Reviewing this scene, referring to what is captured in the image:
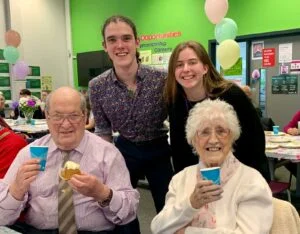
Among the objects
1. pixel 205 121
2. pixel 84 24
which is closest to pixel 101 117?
pixel 205 121

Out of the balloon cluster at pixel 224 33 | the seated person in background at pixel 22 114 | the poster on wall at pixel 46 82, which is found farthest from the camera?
the poster on wall at pixel 46 82

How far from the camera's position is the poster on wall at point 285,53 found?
647cm

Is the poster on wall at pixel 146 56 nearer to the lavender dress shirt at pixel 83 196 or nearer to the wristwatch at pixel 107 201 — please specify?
the lavender dress shirt at pixel 83 196

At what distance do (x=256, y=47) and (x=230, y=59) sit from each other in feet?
5.00

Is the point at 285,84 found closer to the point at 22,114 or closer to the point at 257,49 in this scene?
the point at 257,49

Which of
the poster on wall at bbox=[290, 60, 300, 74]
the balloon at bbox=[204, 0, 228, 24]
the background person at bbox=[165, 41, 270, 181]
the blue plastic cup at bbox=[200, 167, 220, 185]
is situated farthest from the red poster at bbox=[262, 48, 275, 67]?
the blue plastic cup at bbox=[200, 167, 220, 185]

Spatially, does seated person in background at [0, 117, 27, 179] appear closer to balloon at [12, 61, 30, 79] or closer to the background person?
→ the background person

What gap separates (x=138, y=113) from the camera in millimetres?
2348

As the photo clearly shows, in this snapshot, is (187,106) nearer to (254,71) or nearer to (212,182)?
(212,182)

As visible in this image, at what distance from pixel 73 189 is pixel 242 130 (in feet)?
3.21

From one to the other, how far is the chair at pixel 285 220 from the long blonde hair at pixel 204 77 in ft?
2.41

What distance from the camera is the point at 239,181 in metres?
1.66

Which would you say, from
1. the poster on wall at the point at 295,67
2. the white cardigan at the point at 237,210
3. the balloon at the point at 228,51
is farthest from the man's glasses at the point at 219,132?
the poster on wall at the point at 295,67

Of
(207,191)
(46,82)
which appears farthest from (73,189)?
(46,82)
